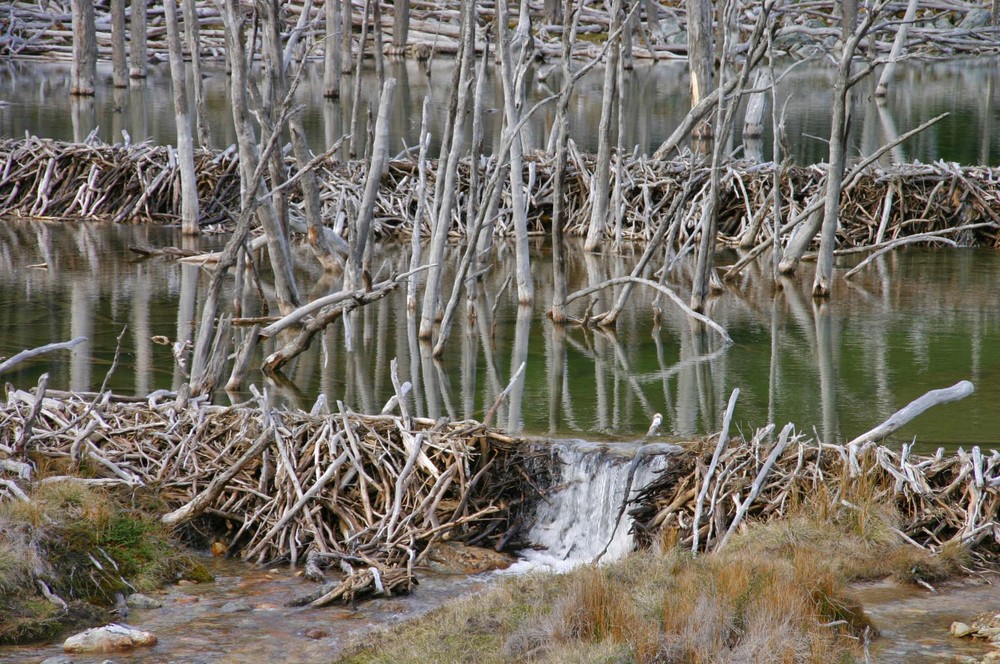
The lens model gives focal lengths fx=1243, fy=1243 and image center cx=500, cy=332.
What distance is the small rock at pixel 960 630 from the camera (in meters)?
5.49

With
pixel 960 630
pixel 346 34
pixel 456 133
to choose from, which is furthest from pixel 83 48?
pixel 960 630

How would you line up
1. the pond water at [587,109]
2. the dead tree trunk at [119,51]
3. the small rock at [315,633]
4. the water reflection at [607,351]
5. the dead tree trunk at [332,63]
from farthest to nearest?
the dead tree trunk at [119,51] < the dead tree trunk at [332,63] < the pond water at [587,109] < the water reflection at [607,351] < the small rock at [315,633]

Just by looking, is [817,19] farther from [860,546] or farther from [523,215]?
[860,546]

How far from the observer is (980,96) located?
33312 millimetres

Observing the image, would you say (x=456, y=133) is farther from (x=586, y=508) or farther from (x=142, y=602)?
(x=142, y=602)

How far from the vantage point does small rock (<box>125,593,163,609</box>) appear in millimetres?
6250

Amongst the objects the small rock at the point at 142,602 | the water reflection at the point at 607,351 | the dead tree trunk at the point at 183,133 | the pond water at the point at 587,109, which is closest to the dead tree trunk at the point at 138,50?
the pond water at the point at 587,109

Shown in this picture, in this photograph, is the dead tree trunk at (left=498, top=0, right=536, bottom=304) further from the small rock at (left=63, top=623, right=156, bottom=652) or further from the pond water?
the pond water

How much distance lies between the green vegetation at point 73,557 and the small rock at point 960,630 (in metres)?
3.76

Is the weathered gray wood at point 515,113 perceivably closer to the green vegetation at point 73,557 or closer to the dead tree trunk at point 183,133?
the green vegetation at point 73,557

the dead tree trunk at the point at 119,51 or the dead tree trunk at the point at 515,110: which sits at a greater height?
the dead tree trunk at the point at 119,51

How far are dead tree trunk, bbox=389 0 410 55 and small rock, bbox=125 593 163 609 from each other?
38.4 m

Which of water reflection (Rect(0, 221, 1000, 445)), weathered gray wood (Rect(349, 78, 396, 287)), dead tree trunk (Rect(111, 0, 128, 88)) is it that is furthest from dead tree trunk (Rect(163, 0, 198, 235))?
dead tree trunk (Rect(111, 0, 128, 88))

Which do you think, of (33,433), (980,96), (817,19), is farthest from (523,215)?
(817,19)
